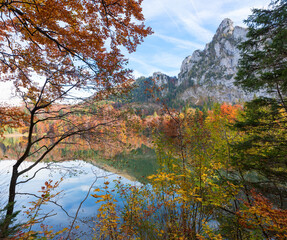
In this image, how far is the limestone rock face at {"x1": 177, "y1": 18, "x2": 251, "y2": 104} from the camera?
4705 inches

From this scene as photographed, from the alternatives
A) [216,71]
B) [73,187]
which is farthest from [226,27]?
[73,187]

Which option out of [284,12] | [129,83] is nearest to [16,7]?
[129,83]

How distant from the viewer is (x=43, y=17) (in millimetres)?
3008

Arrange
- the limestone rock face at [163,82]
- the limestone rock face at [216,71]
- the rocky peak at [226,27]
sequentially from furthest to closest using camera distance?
the rocky peak at [226,27], the limestone rock face at [216,71], the limestone rock face at [163,82]

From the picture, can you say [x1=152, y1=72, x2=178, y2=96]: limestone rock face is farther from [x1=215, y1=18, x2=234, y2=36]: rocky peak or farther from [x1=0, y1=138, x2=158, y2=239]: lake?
[x1=215, y1=18, x2=234, y2=36]: rocky peak

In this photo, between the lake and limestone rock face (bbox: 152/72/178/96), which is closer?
limestone rock face (bbox: 152/72/178/96)

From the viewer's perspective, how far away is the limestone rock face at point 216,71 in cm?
11950

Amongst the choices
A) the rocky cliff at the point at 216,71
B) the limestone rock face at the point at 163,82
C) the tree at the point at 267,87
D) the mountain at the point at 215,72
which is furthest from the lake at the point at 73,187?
the rocky cliff at the point at 216,71

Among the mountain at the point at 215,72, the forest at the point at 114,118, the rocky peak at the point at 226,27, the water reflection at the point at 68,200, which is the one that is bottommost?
the water reflection at the point at 68,200

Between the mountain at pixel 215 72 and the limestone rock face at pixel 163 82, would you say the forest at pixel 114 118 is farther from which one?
the mountain at pixel 215 72

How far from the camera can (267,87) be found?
17.9 feet

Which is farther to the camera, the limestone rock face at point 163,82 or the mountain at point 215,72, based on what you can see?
the mountain at point 215,72

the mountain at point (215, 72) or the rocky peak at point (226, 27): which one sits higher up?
the rocky peak at point (226, 27)

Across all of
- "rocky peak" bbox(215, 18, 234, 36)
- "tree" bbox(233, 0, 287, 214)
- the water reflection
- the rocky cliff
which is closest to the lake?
the water reflection
